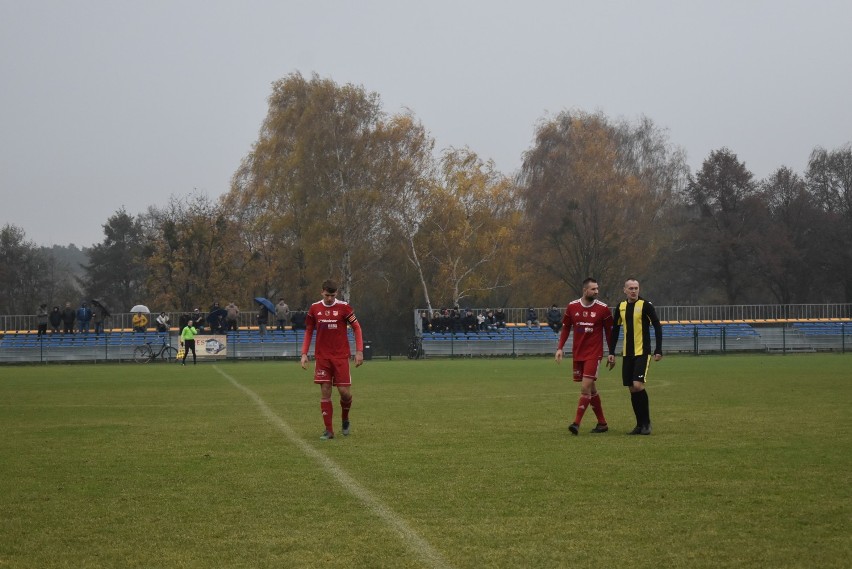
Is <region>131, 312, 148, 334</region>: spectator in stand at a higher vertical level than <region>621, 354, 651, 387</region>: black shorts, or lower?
higher

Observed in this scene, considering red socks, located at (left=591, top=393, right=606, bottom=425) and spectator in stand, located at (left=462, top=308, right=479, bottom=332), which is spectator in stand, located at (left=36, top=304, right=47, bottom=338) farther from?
red socks, located at (left=591, top=393, right=606, bottom=425)

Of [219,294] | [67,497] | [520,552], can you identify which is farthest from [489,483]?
[219,294]

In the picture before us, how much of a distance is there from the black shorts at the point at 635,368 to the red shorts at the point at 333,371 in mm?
3385

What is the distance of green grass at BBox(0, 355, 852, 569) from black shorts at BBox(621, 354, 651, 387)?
0.71 meters

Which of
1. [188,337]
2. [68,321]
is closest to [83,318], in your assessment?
[68,321]

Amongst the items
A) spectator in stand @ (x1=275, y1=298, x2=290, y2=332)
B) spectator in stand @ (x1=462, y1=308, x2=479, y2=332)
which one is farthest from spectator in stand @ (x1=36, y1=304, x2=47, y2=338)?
spectator in stand @ (x1=462, y1=308, x2=479, y2=332)

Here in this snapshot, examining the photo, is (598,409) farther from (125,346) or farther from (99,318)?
(99,318)

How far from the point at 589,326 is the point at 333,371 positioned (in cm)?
322

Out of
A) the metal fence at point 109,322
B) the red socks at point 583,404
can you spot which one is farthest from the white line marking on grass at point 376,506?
the metal fence at point 109,322

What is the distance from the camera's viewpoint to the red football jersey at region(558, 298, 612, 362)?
44.2ft

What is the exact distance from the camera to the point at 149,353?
1692 inches

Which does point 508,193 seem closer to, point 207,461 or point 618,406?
point 618,406

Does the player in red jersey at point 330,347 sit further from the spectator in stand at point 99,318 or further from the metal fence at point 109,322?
the metal fence at point 109,322

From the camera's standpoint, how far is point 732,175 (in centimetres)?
7125
